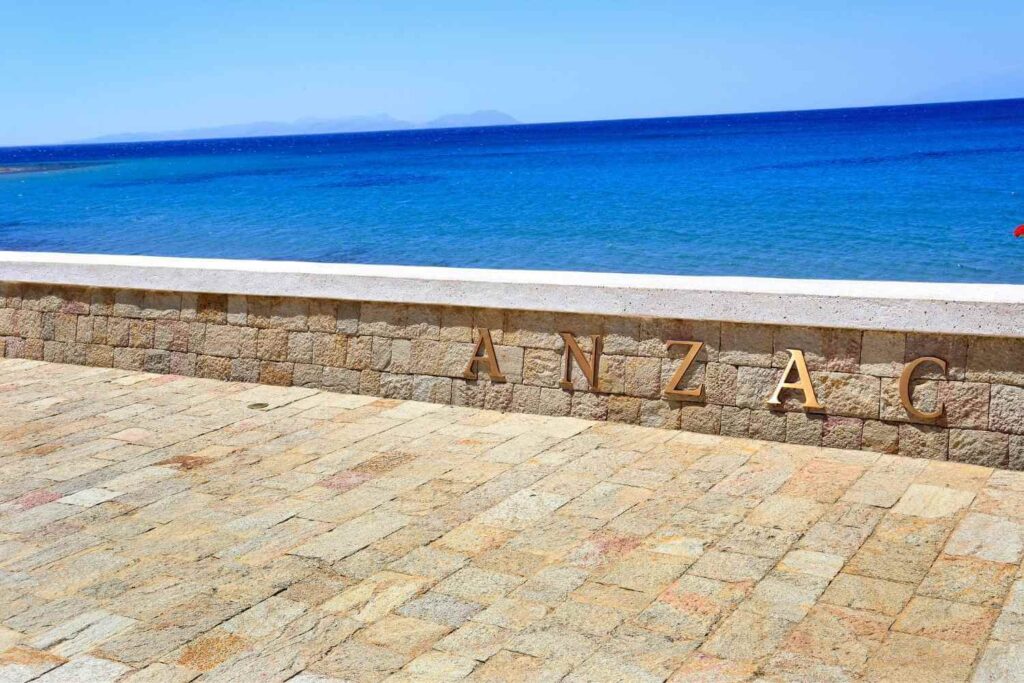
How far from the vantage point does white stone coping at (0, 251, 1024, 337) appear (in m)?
5.40

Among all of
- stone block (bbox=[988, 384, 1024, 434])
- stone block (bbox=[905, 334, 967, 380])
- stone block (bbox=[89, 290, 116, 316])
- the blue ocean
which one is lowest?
the blue ocean

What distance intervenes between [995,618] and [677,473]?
190cm

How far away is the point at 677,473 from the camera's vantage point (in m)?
5.49

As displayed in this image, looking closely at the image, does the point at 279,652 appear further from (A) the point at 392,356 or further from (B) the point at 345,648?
(A) the point at 392,356

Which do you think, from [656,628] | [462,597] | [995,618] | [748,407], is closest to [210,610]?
[462,597]

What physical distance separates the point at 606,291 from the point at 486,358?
910 mm

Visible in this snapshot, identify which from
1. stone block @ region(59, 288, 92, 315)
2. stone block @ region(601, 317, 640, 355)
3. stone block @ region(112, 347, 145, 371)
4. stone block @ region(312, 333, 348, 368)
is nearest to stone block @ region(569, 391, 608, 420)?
stone block @ region(601, 317, 640, 355)

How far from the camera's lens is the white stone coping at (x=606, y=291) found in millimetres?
5402

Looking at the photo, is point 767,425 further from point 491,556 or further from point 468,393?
point 491,556

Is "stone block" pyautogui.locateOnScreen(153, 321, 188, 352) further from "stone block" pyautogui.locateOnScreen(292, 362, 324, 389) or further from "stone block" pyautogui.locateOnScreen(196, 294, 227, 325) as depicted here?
"stone block" pyautogui.locateOnScreen(292, 362, 324, 389)

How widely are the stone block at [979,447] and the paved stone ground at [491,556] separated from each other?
0.23ft

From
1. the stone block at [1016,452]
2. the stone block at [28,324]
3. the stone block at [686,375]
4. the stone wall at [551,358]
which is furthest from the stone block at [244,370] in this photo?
the stone block at [1016,452]

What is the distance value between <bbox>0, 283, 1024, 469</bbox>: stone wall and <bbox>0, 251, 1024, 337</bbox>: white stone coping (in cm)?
8

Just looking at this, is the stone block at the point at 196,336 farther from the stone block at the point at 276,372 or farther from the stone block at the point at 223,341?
the stone block at the point at 276,372
